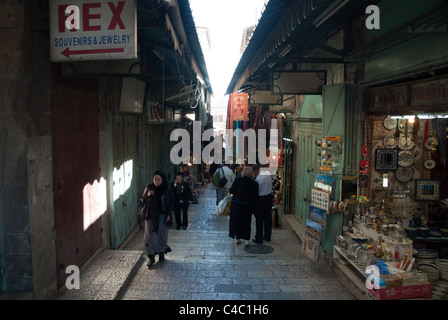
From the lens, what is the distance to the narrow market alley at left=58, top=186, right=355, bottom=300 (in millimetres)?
5633

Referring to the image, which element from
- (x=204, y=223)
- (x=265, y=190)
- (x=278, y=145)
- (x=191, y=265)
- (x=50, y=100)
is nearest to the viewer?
(x=50, y=100)

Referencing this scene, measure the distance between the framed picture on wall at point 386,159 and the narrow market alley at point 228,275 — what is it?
2388mm

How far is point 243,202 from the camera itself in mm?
8172

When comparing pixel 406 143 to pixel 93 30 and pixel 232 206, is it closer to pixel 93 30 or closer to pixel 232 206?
pixel 232 206

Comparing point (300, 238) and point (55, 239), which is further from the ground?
point (55, 239)

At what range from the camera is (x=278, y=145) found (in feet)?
40.7

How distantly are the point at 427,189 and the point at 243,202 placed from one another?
4245mm

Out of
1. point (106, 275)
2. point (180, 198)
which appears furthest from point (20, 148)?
point (180, 198)

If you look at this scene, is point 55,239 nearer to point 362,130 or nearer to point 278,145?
point 362,130

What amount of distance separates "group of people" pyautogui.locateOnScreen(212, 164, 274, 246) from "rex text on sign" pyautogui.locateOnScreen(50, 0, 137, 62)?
4.74m

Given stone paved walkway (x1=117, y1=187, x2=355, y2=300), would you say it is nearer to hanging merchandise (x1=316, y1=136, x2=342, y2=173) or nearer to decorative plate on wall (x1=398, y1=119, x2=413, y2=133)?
hanging merchandise (x1=316, y1=136, x2=342, y2=173)

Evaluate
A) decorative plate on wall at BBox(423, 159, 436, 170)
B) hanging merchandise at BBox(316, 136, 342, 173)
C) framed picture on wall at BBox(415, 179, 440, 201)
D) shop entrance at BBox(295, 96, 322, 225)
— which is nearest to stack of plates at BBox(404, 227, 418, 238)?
framed picture on wall at BBox(415, 179, 440, 201)
